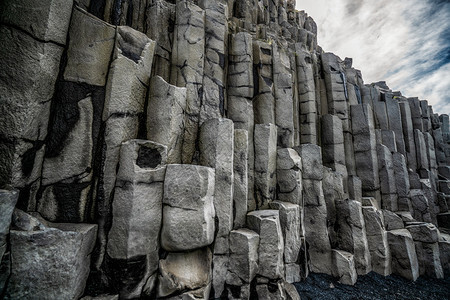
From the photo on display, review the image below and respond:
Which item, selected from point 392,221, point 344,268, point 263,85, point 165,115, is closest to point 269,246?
point 344,268

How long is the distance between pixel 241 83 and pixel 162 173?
3092 mm

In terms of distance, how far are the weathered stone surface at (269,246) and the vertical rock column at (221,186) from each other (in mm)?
556

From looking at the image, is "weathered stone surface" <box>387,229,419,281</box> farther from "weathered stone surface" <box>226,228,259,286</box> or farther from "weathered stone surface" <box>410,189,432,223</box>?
"weathered stone surface" <box>226,228,259,286</box>

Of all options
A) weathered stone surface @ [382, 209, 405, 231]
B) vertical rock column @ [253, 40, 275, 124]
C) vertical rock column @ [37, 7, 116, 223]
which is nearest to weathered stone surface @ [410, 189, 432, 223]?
weathered stone surface @ [382, 209, 405, 231]

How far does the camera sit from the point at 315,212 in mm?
4621

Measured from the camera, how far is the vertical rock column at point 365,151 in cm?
598

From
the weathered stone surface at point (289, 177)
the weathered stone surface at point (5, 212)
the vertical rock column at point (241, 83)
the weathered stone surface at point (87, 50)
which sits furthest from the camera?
the vertical rock column at point (241, 83)

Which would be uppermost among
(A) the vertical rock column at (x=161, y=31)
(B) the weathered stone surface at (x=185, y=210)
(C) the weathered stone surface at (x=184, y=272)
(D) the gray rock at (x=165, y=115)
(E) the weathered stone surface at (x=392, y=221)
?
(A) the vertical rock column at (x=161, y=31)

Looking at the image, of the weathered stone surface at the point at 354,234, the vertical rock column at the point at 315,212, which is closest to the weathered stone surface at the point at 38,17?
the vertical rock column at the point at 315,212

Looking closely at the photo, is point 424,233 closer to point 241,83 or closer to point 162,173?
point 241,83

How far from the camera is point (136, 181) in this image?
268 cm

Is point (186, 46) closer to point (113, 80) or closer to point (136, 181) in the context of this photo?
point (113, 80)

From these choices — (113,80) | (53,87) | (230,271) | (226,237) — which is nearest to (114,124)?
(113,80)

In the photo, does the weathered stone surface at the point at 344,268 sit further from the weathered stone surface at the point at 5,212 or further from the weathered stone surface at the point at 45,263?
the weathered stone surface at the point at 5,212
